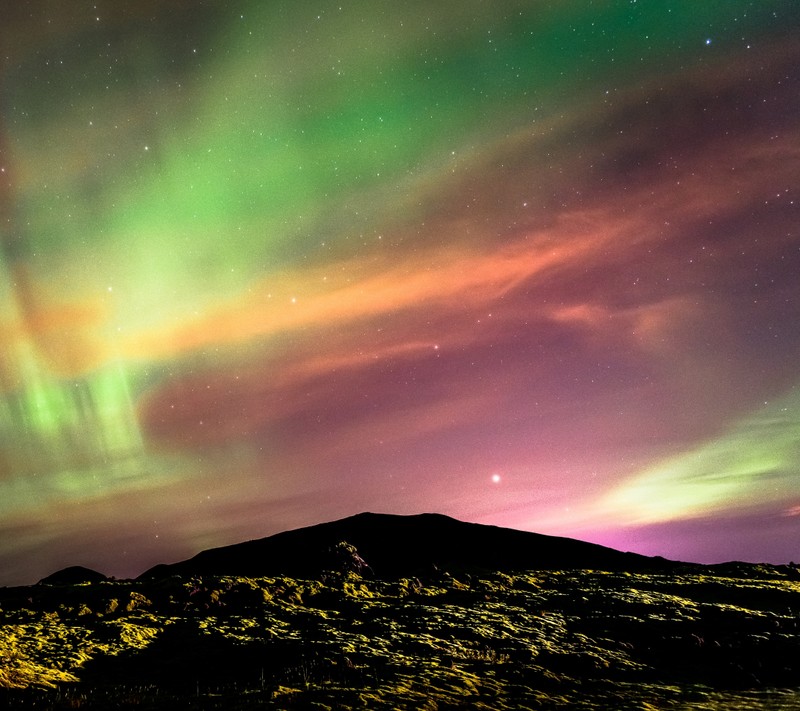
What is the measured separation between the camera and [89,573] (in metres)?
149

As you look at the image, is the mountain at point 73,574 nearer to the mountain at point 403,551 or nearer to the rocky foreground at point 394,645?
the mountain at point 403,551

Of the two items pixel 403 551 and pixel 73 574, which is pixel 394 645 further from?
pixel 73 574

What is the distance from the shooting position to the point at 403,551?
120m

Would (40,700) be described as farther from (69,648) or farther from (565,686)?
(565,686)

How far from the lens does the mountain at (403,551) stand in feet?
348

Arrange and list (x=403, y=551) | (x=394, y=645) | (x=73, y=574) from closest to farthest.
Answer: (x=394, y=645) → (x=403, y=551) → (x=73, y=574)

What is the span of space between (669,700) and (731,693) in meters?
4.71

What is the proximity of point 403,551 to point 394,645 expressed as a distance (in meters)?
85.6

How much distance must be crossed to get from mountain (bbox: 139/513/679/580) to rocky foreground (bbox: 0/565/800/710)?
4041cm

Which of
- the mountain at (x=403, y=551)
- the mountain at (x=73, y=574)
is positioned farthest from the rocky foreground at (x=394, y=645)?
the mountain at (x=73, y=574)

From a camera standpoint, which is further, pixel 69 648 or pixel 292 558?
pixel 292 558

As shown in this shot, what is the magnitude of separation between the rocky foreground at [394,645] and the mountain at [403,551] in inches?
1591

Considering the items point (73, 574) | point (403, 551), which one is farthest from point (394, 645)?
point (73, 574)

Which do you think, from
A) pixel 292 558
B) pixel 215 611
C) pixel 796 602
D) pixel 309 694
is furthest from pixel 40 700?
pixel 292 558
